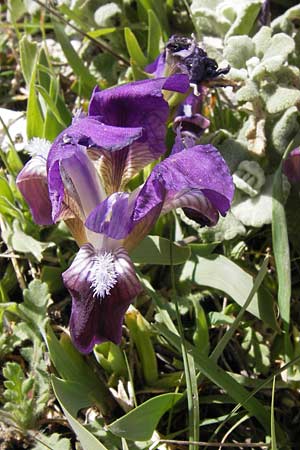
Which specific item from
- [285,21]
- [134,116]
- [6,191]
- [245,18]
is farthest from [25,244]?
[285,21]

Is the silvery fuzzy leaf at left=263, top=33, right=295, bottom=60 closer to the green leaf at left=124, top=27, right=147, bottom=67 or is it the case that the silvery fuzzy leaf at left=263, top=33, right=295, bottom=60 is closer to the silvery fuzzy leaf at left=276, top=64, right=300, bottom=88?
the silvery fuzzy leaf at left=276, top=64, right=300, bottom=88

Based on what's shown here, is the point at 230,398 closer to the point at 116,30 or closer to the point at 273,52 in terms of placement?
the point at 273,52

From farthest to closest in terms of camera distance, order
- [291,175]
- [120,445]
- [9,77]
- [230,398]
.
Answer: [9,77], [291,175], [230,398], [120,445]

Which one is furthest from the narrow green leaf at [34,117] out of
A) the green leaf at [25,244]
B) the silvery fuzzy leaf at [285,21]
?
the silvery fuzzy leaf at [285,21]

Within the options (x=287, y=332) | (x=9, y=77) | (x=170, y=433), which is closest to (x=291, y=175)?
(x=287, y=332)

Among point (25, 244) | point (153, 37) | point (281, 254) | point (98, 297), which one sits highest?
point (153, 37)

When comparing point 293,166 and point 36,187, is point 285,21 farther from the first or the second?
point 36,187

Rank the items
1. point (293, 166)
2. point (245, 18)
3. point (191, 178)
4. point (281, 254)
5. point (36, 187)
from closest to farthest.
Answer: point (191, 178)
point (36, 187)
point (281, 254)
point (293, 166)
point (245, 18)
